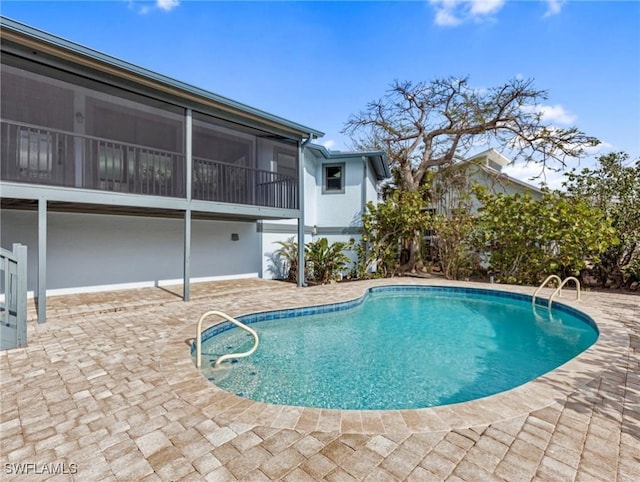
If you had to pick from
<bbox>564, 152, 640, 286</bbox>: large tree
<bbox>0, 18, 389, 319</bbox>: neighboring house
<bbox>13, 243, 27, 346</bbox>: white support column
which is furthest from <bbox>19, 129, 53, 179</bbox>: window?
<bbox>564, 152, 640, 286</bbox>: large tree

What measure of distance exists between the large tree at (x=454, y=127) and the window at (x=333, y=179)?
379 centimetres

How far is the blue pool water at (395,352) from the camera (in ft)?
14.7

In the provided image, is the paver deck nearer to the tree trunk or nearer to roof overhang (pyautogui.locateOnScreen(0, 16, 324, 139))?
roof overhang (pyautogui.locateOnScreen(0, 16, 324, 139))

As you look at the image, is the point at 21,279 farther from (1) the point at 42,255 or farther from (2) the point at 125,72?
(2) the point at 125,72

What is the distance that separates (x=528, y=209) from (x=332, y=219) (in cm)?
740

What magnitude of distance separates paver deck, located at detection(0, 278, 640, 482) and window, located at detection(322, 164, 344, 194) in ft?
35.4

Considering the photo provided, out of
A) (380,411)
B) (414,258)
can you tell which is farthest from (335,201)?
(380,411)

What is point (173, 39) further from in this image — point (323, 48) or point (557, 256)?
point (557, 256)

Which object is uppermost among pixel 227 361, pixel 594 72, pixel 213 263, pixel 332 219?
pixel 594 72

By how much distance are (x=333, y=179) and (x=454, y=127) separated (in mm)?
6424

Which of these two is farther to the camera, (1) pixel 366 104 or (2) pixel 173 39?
(1) pixel 366 104

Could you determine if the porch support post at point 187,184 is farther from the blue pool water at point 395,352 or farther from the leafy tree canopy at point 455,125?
the leafy tree canopy at point 455,125

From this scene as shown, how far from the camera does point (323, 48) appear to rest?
1280 centimetres

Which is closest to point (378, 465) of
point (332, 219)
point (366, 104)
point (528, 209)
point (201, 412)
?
point (201, 412)
